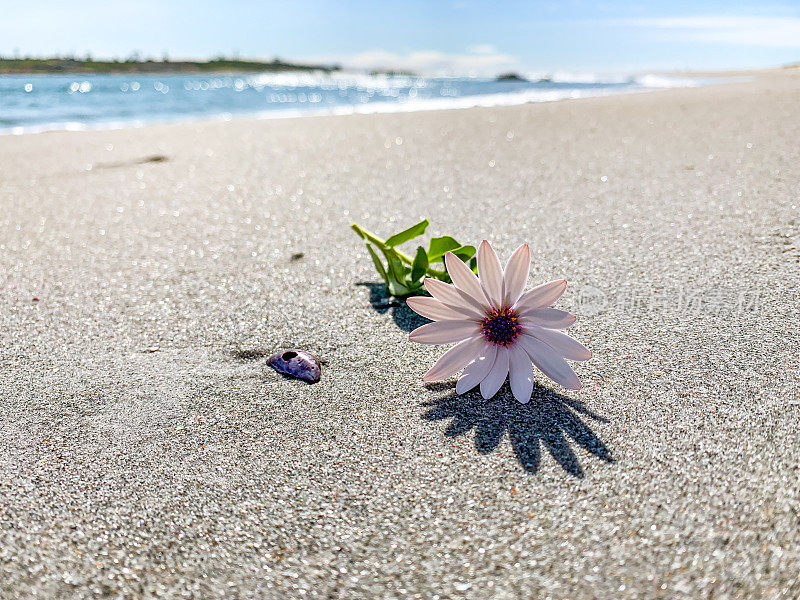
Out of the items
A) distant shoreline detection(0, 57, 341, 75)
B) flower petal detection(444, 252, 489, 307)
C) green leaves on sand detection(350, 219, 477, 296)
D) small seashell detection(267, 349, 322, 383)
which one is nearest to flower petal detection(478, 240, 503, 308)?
flower petal detection(444, 252, 489, 307)

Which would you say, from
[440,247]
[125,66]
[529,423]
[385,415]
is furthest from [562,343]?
[125,66]

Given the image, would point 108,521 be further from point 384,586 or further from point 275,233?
point 275,233

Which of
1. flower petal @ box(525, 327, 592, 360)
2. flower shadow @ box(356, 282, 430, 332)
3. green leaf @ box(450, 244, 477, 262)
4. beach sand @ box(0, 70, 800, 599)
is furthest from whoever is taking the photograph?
flower shadow @ box(356, 282, 430, 332)

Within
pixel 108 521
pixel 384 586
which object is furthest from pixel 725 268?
pixel 108 521

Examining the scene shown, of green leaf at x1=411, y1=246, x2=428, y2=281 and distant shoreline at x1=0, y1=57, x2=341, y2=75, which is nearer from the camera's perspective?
green leaf at x1=411, y1=246, x2=428, y2=281

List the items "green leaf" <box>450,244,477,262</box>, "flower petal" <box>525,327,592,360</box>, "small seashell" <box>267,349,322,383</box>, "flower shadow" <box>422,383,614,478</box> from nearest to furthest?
"flower shadow" <box>422,383,614,478</box> < "flower petal" <box>525,327,592,360</box> < "small seashell" <box>267,349,322,383</box> < "green leaf" <box>450,244,477,262</box>

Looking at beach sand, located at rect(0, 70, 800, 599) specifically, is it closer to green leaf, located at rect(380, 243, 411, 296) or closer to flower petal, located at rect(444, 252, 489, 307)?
green leaf, located at rect(380, 243, 411, 296)

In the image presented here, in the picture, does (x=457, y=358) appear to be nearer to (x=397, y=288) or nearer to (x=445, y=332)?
(x=445, y=332)
